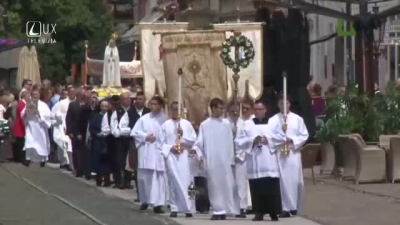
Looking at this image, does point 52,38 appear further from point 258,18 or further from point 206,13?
point 206,13

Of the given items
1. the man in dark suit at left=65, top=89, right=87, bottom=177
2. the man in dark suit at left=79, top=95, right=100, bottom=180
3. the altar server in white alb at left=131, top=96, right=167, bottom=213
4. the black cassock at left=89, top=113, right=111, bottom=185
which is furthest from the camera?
the man in dark suit at left=65, top=89, right=87, bottom=177

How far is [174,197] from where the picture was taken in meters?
18.3

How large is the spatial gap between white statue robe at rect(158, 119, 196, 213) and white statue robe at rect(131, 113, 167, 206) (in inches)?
25.1

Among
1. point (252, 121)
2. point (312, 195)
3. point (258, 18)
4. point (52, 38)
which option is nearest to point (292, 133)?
point (252, 121)

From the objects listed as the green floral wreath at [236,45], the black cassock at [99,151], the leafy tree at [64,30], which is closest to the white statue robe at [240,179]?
the green floral wreath at [236,45]

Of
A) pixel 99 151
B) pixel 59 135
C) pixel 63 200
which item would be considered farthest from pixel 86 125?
pixel 63 200

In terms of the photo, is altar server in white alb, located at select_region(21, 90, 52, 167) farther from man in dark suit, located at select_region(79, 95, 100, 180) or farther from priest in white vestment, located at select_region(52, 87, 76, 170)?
man in dark suit, located at select_region(79, 95, 100, 180)

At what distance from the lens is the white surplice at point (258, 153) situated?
17.3m

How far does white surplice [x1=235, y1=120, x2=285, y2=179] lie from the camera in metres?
17.3

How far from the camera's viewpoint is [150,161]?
19.2 metres

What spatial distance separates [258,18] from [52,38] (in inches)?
1040

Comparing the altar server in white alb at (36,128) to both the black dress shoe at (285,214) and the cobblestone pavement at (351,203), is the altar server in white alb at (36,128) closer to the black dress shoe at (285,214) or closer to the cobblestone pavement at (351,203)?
the cobblestone pavement at (351,203)

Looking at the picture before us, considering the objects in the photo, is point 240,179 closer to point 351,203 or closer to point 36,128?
point 351,203

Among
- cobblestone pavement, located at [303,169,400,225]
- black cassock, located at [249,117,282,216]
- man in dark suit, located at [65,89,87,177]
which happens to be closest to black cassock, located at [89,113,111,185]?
man in dark suit, located at [65,89,87,177]
